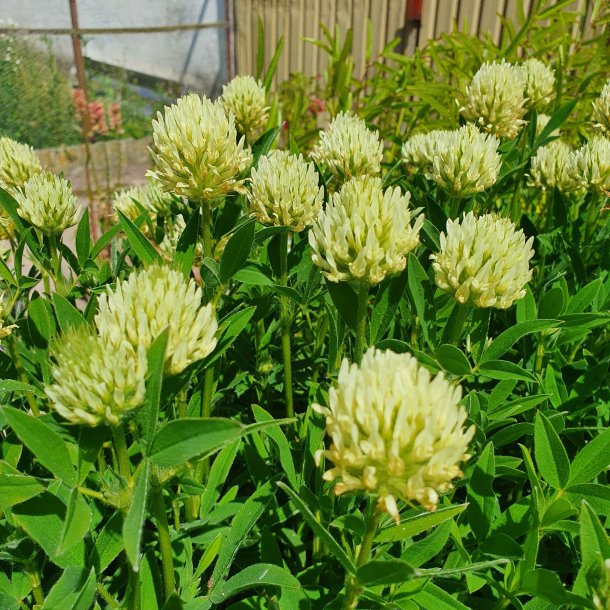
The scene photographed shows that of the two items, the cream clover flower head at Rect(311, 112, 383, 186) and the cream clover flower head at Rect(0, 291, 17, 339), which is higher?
the cream clover flower head at Rect(311, 112, 383, 186)

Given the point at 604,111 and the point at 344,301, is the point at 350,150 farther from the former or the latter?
the point at 604,111

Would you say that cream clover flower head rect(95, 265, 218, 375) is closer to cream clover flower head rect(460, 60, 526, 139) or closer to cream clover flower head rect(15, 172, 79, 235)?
cream clover flower head rect(15, 172, 79, 235)

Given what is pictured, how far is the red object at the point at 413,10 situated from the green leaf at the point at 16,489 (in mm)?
5391

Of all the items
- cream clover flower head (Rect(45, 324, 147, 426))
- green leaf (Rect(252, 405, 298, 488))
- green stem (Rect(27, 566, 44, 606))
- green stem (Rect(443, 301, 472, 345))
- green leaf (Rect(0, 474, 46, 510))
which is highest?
cream clover flower head (Rect(45, 324, 147, 426))

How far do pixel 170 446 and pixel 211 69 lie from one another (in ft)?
25.0

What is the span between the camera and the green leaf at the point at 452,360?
36.6 inches

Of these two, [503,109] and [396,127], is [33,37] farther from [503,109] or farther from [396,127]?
[503,109]

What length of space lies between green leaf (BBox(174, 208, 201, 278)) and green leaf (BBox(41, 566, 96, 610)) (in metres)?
0.51

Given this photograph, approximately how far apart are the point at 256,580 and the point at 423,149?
3.87 feet

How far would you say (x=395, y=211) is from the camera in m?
0.94

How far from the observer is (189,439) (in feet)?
2.19

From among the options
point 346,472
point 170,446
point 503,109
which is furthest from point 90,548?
point 503,109

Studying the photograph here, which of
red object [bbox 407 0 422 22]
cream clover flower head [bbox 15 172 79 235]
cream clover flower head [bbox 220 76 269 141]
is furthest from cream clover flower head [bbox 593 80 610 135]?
red object [bbox 407 0 422 22]

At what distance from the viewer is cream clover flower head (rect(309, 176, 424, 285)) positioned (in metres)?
0.92
